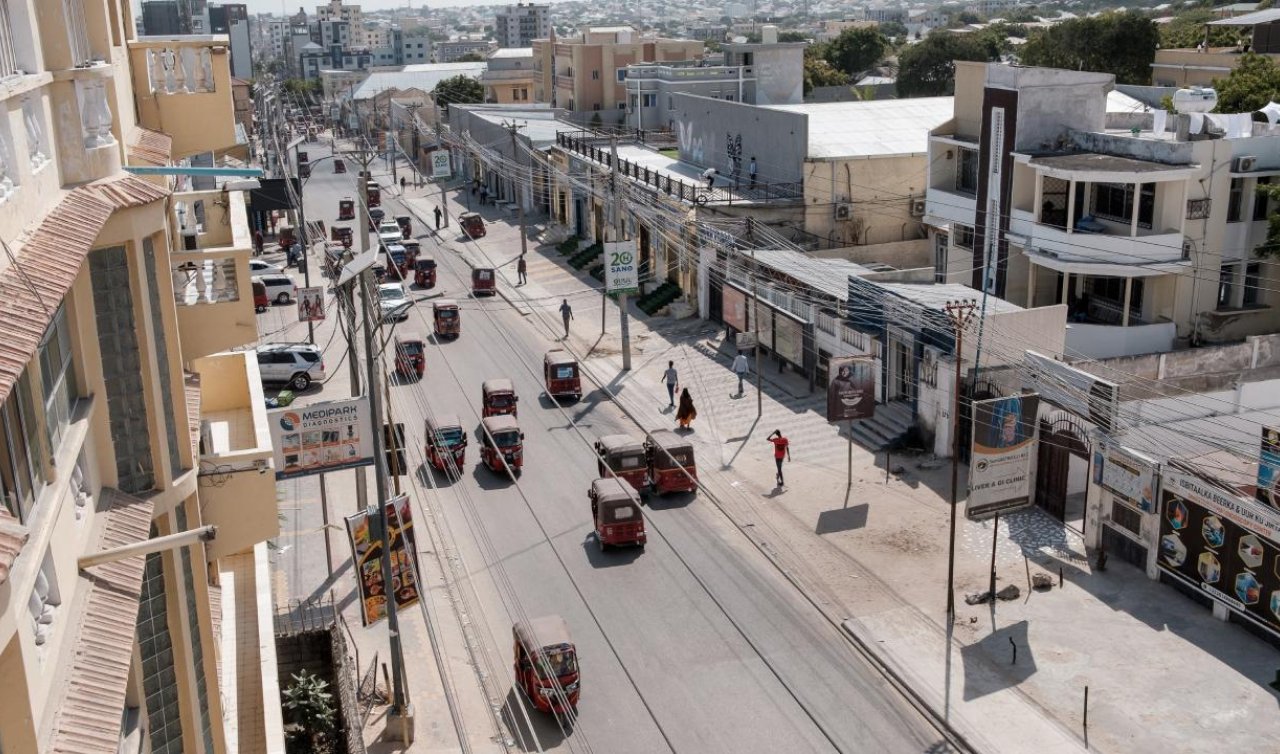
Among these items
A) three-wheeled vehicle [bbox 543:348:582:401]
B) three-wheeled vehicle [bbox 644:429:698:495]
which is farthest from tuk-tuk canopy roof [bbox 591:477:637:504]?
three-wheeled vehicle [bbox 543:348:582:401]

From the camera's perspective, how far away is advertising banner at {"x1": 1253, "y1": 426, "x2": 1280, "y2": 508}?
81.9 feet

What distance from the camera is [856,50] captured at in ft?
522

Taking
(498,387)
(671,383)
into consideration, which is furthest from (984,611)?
(498,387)

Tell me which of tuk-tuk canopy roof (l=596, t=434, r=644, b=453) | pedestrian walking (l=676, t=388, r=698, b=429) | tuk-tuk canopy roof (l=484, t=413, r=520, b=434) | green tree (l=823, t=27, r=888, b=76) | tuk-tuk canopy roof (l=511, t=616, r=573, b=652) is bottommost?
pedestrian walking (l=676, t=388, r=698, b=429)

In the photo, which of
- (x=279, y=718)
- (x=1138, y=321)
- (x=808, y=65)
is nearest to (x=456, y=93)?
(x=808, y=65)

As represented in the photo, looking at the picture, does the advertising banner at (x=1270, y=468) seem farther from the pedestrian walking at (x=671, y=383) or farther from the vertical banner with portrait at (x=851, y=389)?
the pedestrian walking at (x=671, y=383)

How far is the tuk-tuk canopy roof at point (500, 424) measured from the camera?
34375 millimetres

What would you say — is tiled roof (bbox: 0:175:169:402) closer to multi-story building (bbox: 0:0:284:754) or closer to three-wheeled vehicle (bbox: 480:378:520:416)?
multi-story building (bbox: 0:0:284:754)

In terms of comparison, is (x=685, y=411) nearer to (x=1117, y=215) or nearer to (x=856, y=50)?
(x=1117, y=215)

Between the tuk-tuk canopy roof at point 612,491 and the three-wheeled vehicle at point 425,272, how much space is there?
33318 mm

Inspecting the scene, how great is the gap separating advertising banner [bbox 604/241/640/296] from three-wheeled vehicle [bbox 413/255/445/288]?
70.1ft

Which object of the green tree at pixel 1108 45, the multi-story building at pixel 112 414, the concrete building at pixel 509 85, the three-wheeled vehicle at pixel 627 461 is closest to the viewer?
the multi-story building at pixel 112 414

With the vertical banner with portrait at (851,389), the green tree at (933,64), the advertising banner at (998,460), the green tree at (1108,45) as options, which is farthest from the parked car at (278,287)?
the green tree at (933,64)

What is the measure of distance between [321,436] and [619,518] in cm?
723
